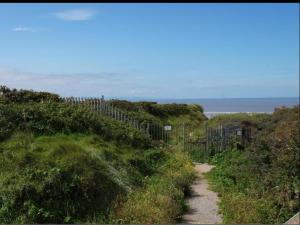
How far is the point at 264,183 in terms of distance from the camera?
513 inches

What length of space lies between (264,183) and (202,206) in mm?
1670

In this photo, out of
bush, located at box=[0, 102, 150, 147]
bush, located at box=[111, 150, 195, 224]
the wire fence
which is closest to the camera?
bush, located at box=[111, 150, 195, 224]

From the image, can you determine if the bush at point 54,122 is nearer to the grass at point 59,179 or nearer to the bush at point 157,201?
the grass at point 59,179

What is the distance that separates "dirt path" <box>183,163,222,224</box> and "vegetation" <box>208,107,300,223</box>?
24cm

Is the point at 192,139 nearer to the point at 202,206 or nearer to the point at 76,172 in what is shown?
the point at 202,206

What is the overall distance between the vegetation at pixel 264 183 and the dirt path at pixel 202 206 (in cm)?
24

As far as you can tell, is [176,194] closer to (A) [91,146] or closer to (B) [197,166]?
(A) [91,146]

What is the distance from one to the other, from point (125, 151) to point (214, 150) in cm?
722

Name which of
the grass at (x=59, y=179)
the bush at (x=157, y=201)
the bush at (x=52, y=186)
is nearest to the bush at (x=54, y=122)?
the grass at (x=59, y=179)

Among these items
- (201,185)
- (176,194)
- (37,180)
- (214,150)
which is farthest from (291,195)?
(214,150)

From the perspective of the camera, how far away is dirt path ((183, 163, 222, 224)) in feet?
38.1

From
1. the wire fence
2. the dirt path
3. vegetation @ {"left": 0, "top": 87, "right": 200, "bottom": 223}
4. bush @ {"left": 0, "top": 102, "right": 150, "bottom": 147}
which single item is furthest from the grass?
the wire fence

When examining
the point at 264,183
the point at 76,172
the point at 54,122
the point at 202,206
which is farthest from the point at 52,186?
the point at 264,183

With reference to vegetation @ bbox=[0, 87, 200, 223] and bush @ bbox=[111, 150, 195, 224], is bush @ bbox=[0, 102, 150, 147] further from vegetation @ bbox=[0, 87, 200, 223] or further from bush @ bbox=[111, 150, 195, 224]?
bush @ bbox=[111, 150, 195, 224]
